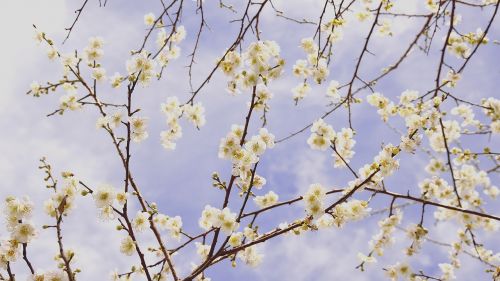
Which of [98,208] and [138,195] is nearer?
[98,208]

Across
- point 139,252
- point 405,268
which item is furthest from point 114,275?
point 405,268

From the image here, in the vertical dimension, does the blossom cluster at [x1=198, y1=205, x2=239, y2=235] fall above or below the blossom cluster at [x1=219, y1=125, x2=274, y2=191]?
below

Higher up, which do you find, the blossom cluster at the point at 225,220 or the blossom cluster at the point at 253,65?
the blossom cluster at the point at 253,65

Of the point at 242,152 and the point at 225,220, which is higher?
the point at 242,152

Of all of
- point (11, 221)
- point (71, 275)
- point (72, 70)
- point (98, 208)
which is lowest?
point (71, 275)

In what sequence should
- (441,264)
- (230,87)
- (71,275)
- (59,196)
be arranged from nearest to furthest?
(71,275)
(59,196)
(230,87)
(441,264)

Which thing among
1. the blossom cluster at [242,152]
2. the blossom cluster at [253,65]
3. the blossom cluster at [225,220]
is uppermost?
the blossom cluster at [253,65]

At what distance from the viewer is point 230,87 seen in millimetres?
3553

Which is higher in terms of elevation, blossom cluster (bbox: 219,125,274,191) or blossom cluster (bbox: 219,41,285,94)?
blossom cluster (bbox: 219,41,285,94)

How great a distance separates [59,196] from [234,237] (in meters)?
1.08

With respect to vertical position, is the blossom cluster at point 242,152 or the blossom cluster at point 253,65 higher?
the blossom cluster at point 253,65

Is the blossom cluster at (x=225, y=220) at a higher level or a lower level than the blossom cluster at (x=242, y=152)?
lower

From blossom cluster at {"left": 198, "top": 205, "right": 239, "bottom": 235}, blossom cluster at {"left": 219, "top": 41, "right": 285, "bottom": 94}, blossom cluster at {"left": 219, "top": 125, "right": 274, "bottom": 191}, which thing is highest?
blossom cluster at {"left": 219, "top": 41, "right": 285, "bottom": 94}

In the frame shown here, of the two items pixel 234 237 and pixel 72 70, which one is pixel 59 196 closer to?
pixel 234 237
